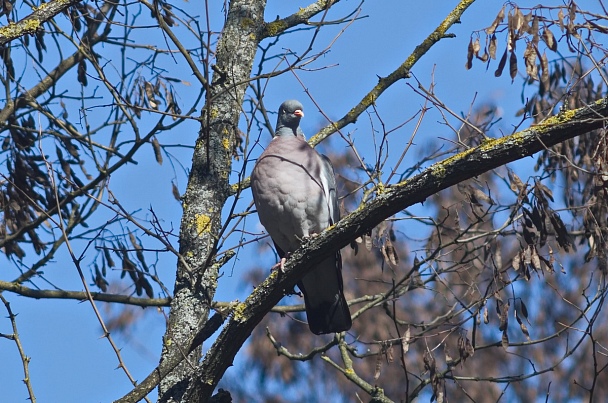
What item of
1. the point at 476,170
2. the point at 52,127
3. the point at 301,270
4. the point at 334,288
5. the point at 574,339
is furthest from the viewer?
the point at 574,339

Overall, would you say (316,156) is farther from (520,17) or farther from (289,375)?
(289,375)

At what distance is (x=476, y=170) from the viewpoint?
11.0 ft

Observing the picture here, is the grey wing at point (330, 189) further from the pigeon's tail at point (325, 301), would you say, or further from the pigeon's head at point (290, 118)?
the pigeon's head at point (290, 118)

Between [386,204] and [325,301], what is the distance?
5.89 feet

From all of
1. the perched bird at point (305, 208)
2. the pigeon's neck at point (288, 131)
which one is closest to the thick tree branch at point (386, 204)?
the perched bird at point (305, 208)

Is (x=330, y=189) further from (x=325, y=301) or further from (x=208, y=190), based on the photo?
(x=208, y=190)

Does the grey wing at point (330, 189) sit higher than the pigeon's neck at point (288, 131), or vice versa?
the pigeon's neck at point (288, 131)

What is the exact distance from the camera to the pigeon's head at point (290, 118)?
18.1 ft

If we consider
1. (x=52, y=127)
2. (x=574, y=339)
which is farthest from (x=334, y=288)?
(x=574, y=339)

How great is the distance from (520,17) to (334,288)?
1871 millimetres

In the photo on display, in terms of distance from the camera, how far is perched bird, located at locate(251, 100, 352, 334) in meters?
4.92

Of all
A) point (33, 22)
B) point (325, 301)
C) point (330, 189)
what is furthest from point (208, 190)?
point (33, 22)

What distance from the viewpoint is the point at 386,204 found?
342 centimetres

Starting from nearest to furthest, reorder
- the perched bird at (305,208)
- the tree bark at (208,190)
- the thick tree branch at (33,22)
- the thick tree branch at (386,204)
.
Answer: the thick tree branch at (386,204) < the tree bark at (208,190) < the thick tree branch at (33,22) < the perched bird at (305,208)
